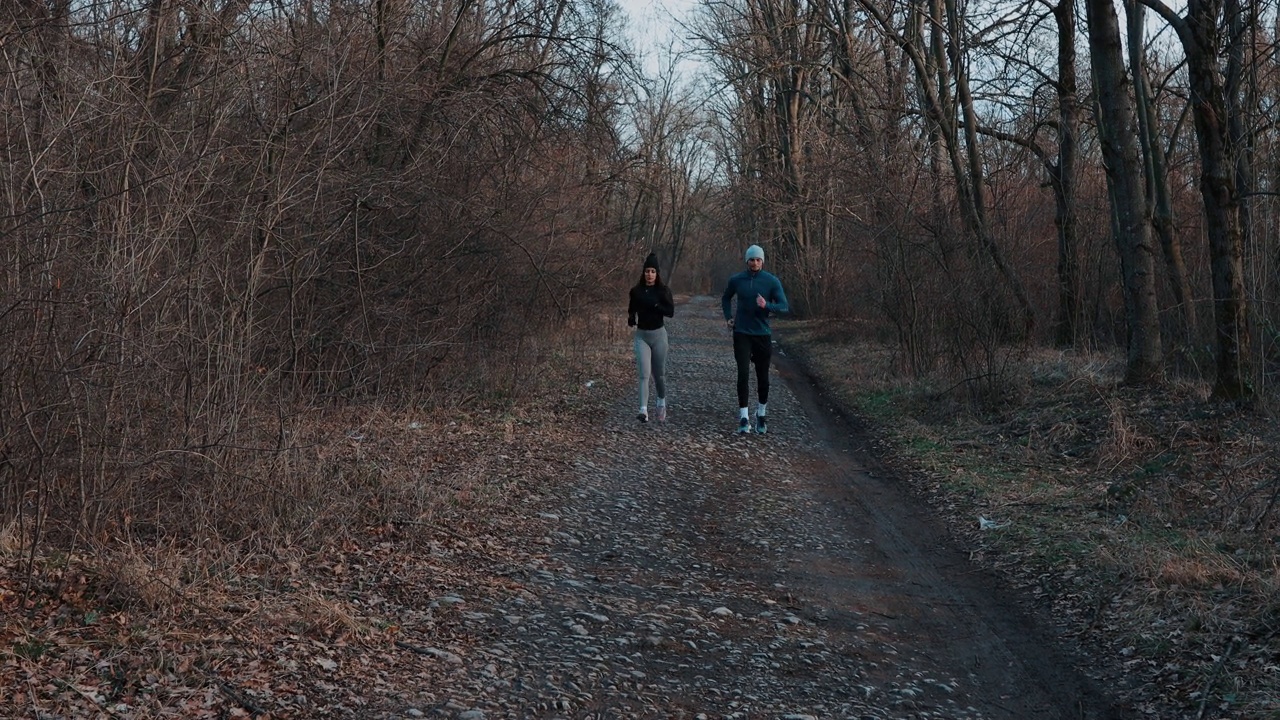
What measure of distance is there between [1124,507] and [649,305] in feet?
19.3

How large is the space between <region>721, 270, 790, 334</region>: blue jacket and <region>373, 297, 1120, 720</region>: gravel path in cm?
247

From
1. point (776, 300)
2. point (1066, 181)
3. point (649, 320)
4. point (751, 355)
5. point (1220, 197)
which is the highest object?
point (1066, 181)

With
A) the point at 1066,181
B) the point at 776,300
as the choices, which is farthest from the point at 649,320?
the point at 1066,181

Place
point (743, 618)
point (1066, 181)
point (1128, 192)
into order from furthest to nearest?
1. point (1066, 181)
2. point (1128, 192)
3. point (743, 618)

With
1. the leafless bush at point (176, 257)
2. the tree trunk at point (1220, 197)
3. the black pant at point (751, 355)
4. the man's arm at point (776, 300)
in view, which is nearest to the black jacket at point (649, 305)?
the black pant at point (751, 355)

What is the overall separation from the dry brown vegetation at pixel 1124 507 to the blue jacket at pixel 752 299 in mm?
2143

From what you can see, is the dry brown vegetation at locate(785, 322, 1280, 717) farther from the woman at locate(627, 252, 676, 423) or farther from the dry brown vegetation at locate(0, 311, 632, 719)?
the dry brown vegetation at locate(0, 311, 632, 719)

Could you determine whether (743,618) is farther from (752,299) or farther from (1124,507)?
(752,299)

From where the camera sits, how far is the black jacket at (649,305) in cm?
1255

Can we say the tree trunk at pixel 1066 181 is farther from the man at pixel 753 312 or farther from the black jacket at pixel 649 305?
the black jacket at pixel 649 305

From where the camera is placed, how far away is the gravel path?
5145 millimetres

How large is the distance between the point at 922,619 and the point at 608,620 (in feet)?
6.58

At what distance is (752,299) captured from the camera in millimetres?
12297

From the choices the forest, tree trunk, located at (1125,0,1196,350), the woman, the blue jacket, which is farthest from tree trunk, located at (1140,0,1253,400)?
the woman
